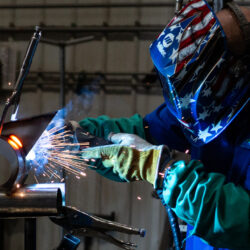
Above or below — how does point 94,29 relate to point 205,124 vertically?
above

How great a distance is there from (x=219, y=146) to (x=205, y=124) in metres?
0.18

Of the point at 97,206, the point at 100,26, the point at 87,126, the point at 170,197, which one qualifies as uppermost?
the point at 100,26

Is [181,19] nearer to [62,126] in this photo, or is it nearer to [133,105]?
[62,126]

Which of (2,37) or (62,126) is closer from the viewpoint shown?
(62,126)

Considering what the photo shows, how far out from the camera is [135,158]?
1203 mm

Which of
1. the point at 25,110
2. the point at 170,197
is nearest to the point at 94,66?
the point at 25,110

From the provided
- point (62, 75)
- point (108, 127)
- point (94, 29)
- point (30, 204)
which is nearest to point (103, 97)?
point (62, 75)

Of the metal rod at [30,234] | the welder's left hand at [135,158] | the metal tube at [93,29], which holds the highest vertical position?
the metal tube at [93,29]

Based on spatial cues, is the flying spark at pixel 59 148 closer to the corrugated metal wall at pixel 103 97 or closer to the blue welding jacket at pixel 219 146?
the blue welding jacket at pixel 219 146

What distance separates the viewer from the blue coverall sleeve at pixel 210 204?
37.3 inches

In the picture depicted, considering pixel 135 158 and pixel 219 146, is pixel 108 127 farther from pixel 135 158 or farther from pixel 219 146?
pixel 219 146

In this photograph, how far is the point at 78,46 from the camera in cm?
276

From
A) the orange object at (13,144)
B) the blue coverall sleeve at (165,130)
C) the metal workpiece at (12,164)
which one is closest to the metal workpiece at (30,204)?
the metal workpiece at (12,164)

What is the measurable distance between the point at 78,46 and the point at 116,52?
36cm
